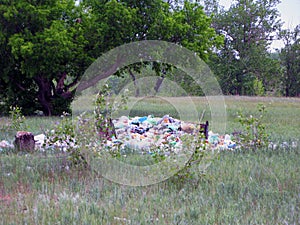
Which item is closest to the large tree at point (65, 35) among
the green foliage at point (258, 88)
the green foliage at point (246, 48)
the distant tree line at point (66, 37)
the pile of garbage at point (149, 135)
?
Result: the distant tree line at point (66, 37)

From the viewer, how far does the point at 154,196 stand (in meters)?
3.99

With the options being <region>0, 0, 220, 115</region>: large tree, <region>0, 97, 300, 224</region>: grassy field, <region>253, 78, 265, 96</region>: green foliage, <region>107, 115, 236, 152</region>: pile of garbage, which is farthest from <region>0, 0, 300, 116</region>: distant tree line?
<region>253, 78, 265, 96</region>: green foliage

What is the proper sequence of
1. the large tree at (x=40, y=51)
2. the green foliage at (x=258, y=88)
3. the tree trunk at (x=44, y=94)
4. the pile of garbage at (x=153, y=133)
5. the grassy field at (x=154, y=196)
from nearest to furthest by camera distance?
the grassy field at (x=154, y=196) < the pile of garbage at (x=153, y=133) < the large tree at (x=40, y=51) < the tree trunk at (x=44, y=94) < the green foliage at (x=258, y=88)

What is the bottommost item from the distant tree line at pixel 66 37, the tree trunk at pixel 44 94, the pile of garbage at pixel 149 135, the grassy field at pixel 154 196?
the grassy field at pixel 154 196

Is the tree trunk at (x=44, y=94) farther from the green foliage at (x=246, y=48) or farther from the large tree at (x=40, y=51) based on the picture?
the green foliage at (x=246, y=48)

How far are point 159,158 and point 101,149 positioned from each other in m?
0.90

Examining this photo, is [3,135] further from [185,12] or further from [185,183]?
[185,12]

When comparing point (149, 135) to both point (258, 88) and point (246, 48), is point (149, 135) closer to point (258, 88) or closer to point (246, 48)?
point (258, 88)

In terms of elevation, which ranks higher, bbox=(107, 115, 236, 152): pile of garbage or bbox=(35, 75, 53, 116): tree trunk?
bbox=(35, 75, 53, 116): tree trunk

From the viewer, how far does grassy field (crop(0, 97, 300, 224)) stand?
3.35 meters

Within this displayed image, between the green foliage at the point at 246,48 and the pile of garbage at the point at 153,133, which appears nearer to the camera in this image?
the pile of garbage at the point at 153,133

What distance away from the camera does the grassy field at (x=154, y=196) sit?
3.35 meters

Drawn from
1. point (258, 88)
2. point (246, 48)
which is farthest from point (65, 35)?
point (246, 48)

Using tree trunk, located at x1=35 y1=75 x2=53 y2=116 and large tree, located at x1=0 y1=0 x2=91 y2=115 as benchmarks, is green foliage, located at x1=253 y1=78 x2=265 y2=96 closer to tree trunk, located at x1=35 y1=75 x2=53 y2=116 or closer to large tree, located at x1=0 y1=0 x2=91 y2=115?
large tree, located at x1=0 y1=0 x2=91 y2=115
